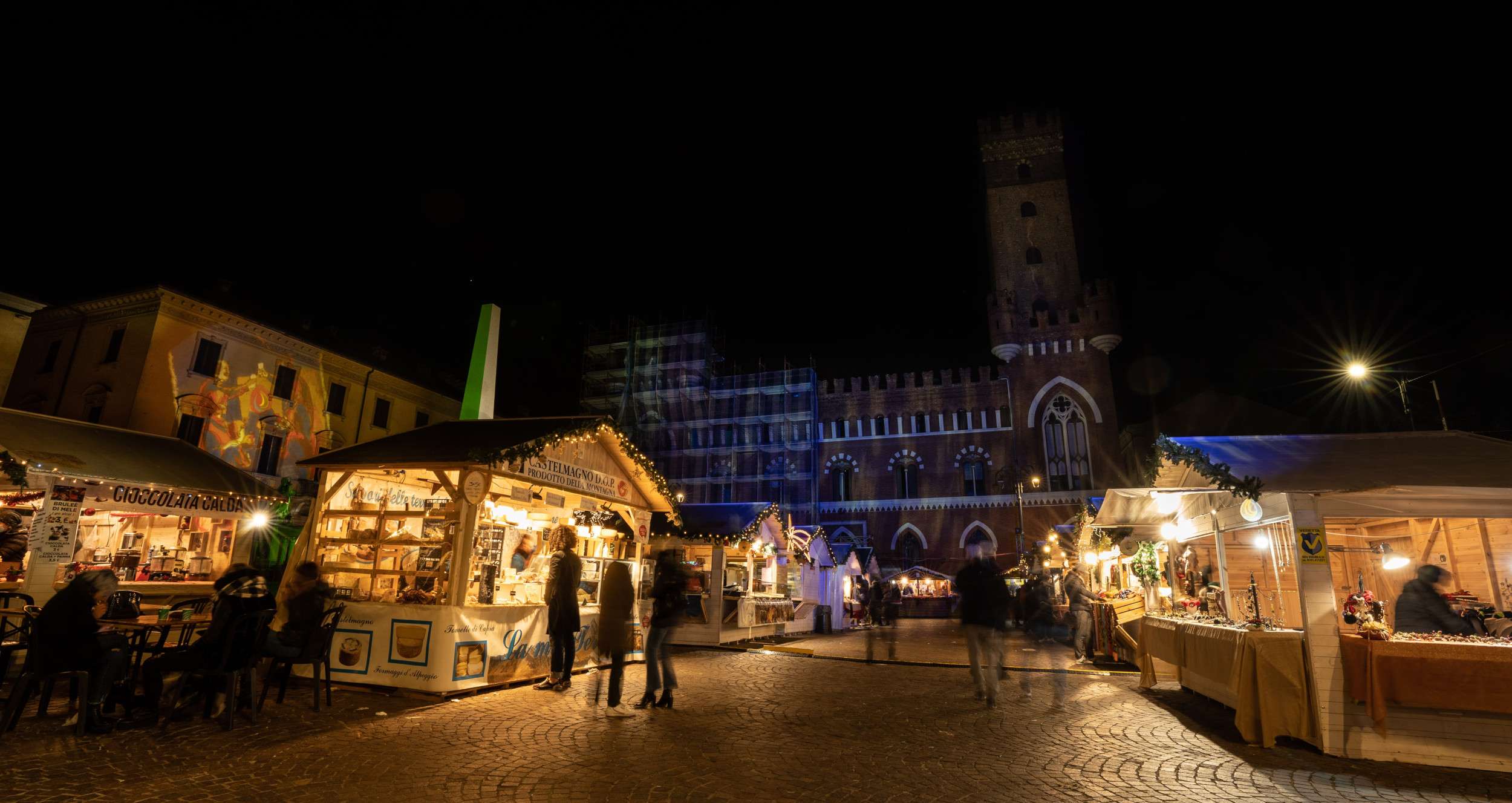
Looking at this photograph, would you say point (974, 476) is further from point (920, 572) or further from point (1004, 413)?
point (920, 572)

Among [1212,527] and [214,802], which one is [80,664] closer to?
[214,802]

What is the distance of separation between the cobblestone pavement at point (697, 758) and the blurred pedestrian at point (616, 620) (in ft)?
1.24

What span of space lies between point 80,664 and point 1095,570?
57.2ft

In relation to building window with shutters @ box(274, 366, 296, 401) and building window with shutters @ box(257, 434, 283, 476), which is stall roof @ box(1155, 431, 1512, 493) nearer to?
building window with shutters @ box(257, 434, 283, 476)

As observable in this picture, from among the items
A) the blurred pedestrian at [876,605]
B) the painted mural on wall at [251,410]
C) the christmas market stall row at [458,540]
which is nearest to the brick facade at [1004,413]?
the blurred pedestrian at [876,605]

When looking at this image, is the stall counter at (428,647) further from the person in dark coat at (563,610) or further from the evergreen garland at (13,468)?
the evergreen garland at (13,468)

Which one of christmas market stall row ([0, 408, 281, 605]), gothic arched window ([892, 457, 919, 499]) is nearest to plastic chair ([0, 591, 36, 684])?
christmas market stall row ([0, 408, 281, 605])

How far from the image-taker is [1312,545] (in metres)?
5.99

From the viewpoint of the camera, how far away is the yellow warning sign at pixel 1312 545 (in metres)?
5.94

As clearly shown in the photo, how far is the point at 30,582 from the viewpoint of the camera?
9492 millimetres

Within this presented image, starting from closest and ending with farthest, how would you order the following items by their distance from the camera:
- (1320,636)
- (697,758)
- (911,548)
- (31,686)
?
(697,758) → (31,686) → (1320,636) → (911,548)

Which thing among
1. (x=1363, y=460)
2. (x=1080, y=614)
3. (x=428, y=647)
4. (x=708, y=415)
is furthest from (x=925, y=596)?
(x=428, y=647)

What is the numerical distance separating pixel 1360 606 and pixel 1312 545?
1.39 m

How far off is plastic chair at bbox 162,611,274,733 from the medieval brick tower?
31367 millimetres
